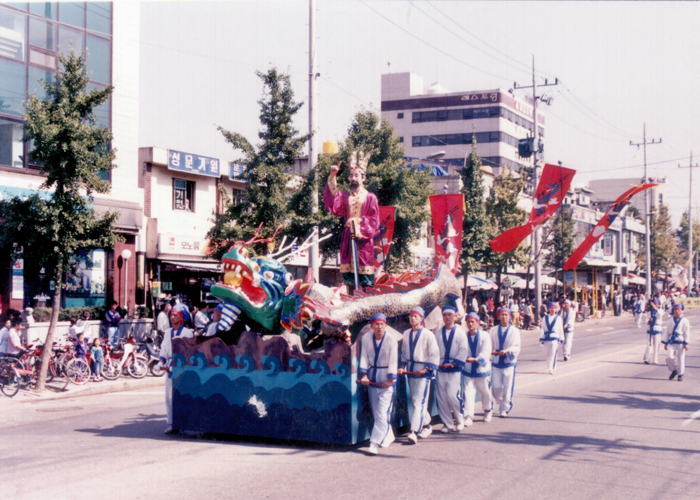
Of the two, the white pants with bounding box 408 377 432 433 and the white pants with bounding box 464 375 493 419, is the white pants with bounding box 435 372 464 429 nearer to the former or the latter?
the white pants with bounding box 464 375 493 419

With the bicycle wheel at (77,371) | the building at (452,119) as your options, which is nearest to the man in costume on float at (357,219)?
the bicycle wheel at (77,371)

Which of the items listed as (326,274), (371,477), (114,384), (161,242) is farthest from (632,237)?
(371,477)

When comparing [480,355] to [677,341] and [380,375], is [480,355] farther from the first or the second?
[677,341]

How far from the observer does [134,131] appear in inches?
933

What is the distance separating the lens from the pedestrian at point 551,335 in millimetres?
17177

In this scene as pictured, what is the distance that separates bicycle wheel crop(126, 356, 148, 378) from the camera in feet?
56.9

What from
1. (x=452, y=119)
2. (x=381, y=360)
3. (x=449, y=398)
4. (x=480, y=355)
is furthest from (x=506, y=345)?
(x=452, y=119)

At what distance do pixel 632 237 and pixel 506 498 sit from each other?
66847mm

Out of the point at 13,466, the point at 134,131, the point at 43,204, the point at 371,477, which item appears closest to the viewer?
the point at 371,477

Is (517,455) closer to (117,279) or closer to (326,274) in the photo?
(117,279)

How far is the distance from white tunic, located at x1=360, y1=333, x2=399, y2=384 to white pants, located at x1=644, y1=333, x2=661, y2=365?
13277 millimetres

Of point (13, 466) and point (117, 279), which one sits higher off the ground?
point (117, 279)

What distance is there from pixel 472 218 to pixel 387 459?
2200cm

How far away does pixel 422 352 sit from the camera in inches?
377
